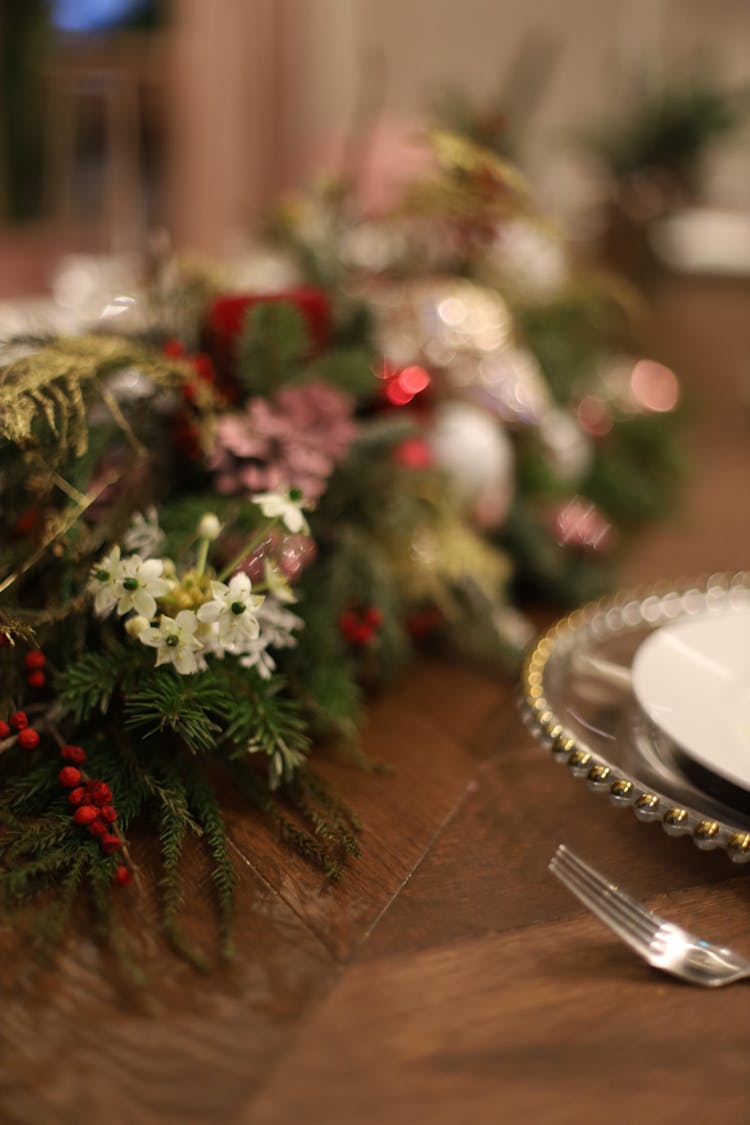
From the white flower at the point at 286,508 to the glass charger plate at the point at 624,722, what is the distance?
0.12 metres

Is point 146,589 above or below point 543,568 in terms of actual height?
above

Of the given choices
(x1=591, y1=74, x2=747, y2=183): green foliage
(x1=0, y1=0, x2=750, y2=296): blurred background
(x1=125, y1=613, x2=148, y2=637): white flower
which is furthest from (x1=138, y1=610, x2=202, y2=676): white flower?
(x1=0, y1=0, x2=750, y2=296): blurred background

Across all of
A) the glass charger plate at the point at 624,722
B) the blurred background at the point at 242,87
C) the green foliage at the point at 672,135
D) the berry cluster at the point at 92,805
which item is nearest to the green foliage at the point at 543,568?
the glass charger plate at the point at 624,722

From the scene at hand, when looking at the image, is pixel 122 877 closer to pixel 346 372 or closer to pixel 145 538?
pixel 145 538

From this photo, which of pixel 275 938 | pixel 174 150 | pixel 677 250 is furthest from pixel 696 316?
pixel 174 150

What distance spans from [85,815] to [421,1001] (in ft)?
0.46

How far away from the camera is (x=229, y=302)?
2.00 ft

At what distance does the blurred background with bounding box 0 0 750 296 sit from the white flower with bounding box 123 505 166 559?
1608mm

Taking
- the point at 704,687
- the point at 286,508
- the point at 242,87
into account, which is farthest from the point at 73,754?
the point at 242,87

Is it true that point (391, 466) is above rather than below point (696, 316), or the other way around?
above

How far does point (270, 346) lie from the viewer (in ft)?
1.91

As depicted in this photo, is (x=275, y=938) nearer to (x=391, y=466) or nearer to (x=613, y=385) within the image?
(x=391, y=466)

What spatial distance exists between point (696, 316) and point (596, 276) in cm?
54

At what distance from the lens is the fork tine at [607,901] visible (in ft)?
1.11
